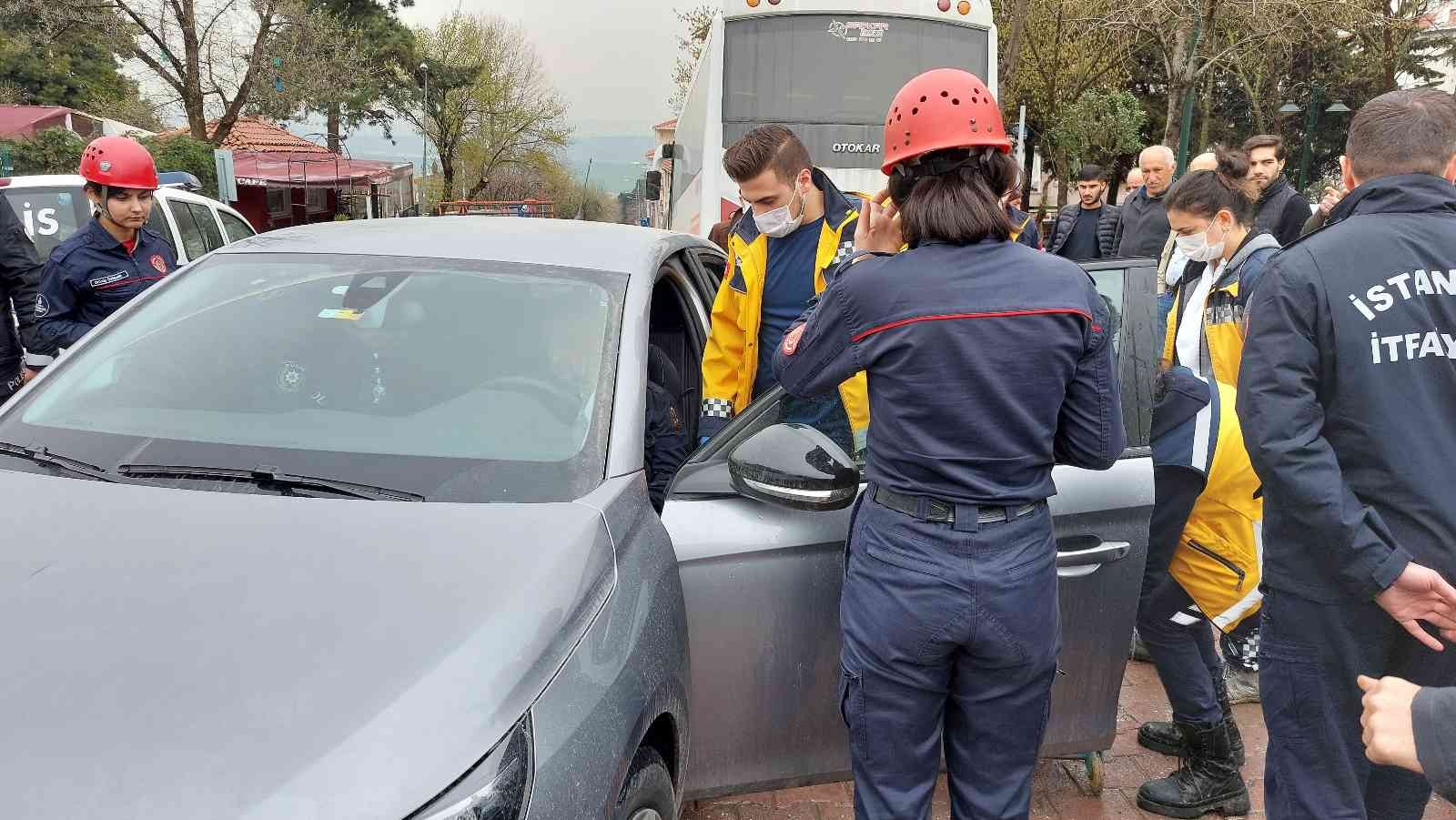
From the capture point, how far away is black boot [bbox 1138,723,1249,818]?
3.04 metres

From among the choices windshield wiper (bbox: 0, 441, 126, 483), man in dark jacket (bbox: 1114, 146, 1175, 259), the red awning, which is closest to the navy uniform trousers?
windshield wiper (bbox: 0, 441, 126, 483)

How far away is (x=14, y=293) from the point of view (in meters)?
4.37

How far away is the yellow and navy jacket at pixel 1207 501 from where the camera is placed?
2.82 meters

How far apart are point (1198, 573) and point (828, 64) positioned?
24.8 ft

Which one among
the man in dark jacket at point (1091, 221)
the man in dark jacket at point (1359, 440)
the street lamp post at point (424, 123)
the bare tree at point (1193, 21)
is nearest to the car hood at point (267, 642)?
the man in dark jacket at point (1359, 440)

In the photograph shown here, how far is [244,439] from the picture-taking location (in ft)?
7.18

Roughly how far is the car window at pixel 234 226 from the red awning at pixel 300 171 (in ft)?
78.7

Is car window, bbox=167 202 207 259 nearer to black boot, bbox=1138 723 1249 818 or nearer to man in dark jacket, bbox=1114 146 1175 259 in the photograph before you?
man in dark jacket, bbox=1114 146 1175 259

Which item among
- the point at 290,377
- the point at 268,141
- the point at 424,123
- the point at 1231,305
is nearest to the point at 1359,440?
the point at 1231,305

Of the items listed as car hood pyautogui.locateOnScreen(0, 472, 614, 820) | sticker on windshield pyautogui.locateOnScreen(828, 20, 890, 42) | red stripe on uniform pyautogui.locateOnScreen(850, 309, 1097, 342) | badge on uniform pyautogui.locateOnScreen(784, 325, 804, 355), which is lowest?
car hood pyautogui.locateOnScreen(0, 472, 614, 820)

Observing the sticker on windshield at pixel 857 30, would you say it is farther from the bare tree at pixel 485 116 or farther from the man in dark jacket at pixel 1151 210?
the bare tree at pixel 485 116

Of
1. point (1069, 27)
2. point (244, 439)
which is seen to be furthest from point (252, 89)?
point (244, 439)

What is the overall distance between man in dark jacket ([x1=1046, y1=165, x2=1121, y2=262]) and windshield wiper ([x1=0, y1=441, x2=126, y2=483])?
6.91 m

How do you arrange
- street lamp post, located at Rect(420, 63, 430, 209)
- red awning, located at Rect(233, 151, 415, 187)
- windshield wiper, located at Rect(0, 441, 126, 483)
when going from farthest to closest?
street lamp post, located at Rect(420, 63, 430, 209)
red awning, located at Rect(233, 151, 415, 187)
windshield wiper, located at Rect(0, 441, 126, 483)
